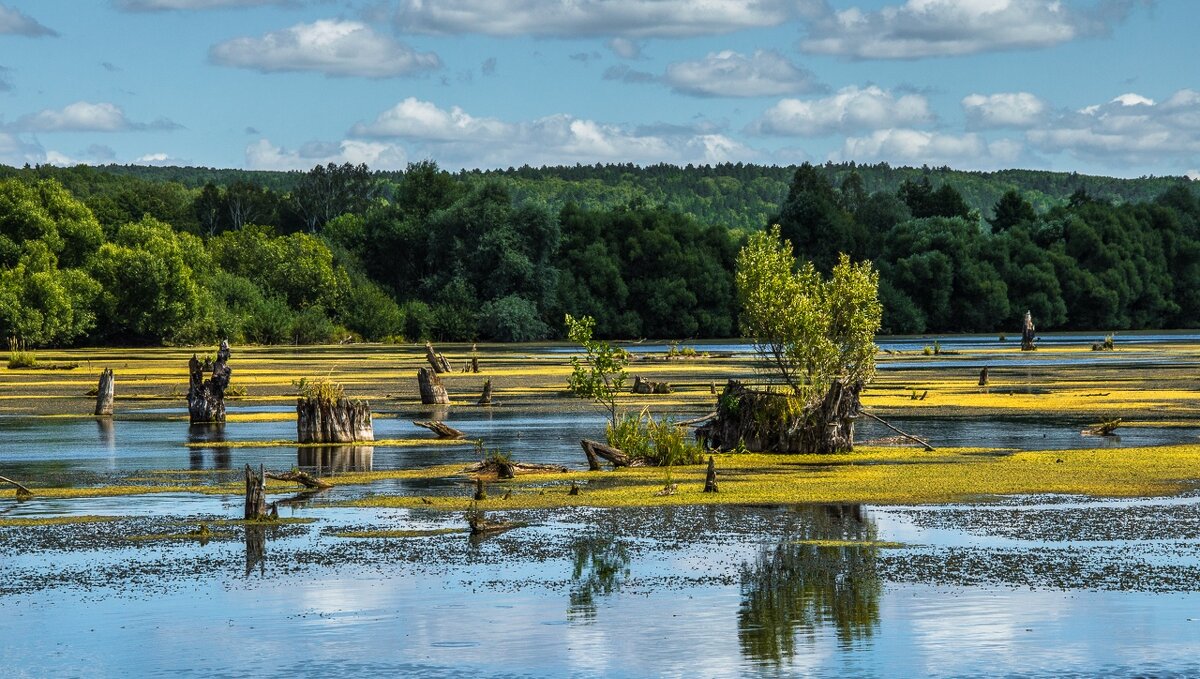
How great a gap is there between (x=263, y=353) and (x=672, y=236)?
52.1m

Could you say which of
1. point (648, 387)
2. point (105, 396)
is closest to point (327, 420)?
point (105, 396)

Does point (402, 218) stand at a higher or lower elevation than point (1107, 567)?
higher

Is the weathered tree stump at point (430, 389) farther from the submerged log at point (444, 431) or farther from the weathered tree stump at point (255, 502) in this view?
the weathered tree stump at point (255, 502)

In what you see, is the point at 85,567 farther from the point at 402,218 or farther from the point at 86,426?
the point at 402,218

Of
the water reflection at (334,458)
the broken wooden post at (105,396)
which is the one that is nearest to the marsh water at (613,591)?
the water reflection at (334,458)

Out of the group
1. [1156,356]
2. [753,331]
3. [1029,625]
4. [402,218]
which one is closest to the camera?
[1029,625]

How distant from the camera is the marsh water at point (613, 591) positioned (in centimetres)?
1407

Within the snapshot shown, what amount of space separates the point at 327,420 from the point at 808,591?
19265mm

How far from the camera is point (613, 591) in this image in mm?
17031

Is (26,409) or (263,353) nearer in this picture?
(26,409)

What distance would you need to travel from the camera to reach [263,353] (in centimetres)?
9894

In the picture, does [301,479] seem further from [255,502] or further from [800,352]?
[800,352]

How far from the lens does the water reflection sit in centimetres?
2930

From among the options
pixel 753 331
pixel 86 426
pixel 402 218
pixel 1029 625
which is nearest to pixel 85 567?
pixel 1029 625
